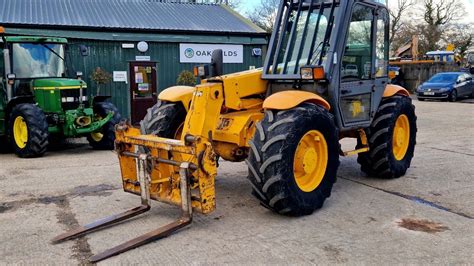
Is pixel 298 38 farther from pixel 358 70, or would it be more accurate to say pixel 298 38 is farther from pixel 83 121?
pixel 83 121

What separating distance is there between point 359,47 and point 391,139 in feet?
4.42

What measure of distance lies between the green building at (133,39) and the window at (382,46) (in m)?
9.06

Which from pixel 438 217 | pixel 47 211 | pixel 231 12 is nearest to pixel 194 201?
pixel 47 211

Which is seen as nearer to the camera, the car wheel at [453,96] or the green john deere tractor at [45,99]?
the green john deere tractor at [45,99]

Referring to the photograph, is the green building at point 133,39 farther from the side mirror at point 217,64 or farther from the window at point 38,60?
the side mirror at point 217,64

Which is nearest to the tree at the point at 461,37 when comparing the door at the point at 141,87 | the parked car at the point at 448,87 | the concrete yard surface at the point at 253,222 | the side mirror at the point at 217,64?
the parked car at the point at 448,87

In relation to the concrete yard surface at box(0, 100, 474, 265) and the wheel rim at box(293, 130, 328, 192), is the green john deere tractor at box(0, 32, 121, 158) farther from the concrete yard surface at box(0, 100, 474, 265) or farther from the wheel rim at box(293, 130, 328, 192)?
the wheel rim at box(293, 130, 328, 192)

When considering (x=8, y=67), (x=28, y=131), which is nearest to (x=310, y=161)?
(x=28, y=131)

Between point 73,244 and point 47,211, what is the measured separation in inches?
49.2

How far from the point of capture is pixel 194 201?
4531mm

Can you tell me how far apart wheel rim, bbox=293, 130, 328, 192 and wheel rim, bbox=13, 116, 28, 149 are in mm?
6357

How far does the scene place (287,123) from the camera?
4.72 meters

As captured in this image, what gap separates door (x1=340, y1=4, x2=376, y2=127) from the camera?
19.1 ft

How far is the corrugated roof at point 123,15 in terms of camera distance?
13.8m
